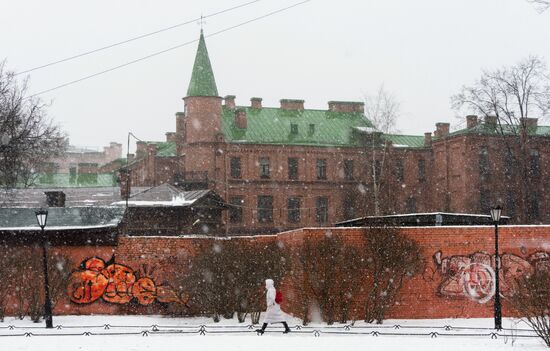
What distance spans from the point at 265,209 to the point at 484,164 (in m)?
16.6

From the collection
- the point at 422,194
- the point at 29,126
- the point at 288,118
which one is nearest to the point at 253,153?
the point at 288,118

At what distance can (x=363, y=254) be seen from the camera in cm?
2383

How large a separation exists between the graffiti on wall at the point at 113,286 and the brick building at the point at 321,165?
31.9 meters

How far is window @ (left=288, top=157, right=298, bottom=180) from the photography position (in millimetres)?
62953

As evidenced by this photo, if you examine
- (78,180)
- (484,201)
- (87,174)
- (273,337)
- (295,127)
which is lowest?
(273,337)

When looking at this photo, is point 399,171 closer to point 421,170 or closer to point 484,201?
point 421,170

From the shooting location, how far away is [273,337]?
1847 centimetres

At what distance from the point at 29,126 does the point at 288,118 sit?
3026 centimetres

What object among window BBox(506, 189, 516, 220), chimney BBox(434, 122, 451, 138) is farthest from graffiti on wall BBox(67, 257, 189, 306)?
chimney BBox(434, 122, 451, 138)

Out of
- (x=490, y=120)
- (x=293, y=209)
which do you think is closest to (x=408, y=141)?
(x=293, y=209)

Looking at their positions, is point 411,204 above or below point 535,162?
A: below

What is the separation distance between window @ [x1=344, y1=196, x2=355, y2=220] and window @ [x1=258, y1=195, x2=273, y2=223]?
5.86 metres

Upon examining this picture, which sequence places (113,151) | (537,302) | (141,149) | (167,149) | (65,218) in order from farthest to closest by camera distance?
(113,151) < (141,149) < (167,149) < (65,218) < (537,302)

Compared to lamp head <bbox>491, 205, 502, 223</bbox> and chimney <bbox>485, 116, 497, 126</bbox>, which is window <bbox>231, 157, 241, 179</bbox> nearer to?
chimney <bbox>485, 116, 497, 126</bbox>
